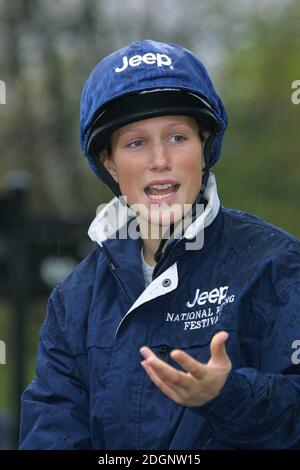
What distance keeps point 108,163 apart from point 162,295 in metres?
0.63

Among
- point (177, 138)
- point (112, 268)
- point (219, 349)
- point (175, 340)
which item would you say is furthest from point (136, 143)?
point (219, 349)

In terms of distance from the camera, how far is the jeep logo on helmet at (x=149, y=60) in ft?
9.86

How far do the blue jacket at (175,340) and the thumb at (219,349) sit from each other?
8cm

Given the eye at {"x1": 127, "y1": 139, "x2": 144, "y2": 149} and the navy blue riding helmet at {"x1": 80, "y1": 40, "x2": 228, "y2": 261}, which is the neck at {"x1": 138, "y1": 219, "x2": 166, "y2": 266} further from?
the eye at {"x1": 127, "y1": 139, "x2": 144, "y2": 149}

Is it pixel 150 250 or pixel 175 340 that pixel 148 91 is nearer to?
pixel 150 250

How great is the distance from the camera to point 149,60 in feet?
9.86

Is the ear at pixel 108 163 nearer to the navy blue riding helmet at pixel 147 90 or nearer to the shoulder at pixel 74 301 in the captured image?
the navy blue riding helmet at pixel 147 90

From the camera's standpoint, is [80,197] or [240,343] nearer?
[240,343]

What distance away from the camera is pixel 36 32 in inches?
525

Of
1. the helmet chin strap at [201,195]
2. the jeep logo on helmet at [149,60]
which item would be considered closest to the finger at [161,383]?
the helmet chin strap at [201,195]

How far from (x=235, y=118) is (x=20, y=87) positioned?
2.84 metres

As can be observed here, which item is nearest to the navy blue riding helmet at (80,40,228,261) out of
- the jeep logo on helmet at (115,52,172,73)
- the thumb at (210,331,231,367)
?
the jeep logo on helmet at (115,52,172,73)
